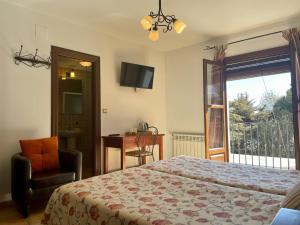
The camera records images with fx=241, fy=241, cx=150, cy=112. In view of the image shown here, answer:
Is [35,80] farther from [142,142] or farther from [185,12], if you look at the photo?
[185,12]

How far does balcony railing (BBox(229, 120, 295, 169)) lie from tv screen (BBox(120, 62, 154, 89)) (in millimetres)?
1780

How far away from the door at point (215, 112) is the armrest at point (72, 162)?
6.41ft

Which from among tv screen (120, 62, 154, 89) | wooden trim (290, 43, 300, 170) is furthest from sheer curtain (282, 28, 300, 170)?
tv screen (120, 62, 154, 89)

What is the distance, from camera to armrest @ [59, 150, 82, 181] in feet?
9.70

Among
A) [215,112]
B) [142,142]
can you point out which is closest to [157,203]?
[142,142]

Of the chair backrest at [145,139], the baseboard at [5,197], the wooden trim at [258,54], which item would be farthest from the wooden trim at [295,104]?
the baseboard at [5,197]

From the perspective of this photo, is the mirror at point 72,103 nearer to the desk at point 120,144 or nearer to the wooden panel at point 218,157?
the desk at point 120,144

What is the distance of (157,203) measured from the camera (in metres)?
1.32

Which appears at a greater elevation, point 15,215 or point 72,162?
point 72,162

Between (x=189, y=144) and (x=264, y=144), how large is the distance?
1335mm

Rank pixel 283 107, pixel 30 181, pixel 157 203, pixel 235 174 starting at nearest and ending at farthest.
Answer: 1. pixel 157 203
2. pixel 235 174
3. pixel 30 181
4. pixel 283 107

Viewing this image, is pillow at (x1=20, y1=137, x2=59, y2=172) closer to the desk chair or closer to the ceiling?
the desk chair

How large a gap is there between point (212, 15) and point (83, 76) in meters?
3.19

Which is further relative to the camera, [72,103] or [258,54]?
[72,103]
